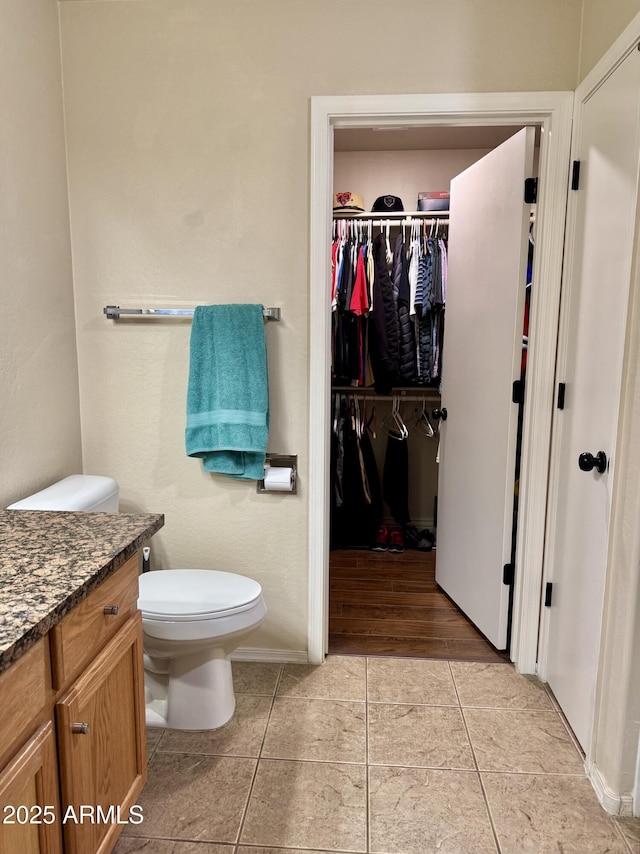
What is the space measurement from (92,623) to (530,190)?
2.02 meters

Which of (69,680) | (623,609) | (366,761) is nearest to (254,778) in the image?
(366,761)

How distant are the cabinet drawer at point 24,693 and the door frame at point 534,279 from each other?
130cm

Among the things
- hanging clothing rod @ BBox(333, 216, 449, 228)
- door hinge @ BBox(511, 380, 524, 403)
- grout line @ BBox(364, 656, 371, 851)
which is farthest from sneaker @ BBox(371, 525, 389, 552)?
hanging clothing rod @ BBox(333, 216, 449, 228)

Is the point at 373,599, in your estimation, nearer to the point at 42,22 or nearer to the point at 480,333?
the point at 480,333

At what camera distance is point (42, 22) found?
75.4 inches

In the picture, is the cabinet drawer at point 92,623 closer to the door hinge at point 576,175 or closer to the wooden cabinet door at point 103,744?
the wooden cabinet door at point 103,744

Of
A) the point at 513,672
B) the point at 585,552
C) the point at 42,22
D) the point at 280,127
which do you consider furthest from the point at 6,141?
the point at 513,672

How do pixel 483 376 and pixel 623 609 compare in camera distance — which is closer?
pixel 623 609

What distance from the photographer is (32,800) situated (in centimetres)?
97

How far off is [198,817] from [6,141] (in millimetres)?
2067

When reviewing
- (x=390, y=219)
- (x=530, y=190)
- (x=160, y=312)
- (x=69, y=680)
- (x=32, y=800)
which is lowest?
(x=32, y=800)

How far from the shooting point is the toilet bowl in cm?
176

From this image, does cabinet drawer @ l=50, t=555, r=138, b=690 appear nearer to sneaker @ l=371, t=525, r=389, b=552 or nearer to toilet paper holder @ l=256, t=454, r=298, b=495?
toilet paper holder @ l=256, t=454, r=298, b=495

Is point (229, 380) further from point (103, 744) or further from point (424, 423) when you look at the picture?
point (424, 423)
